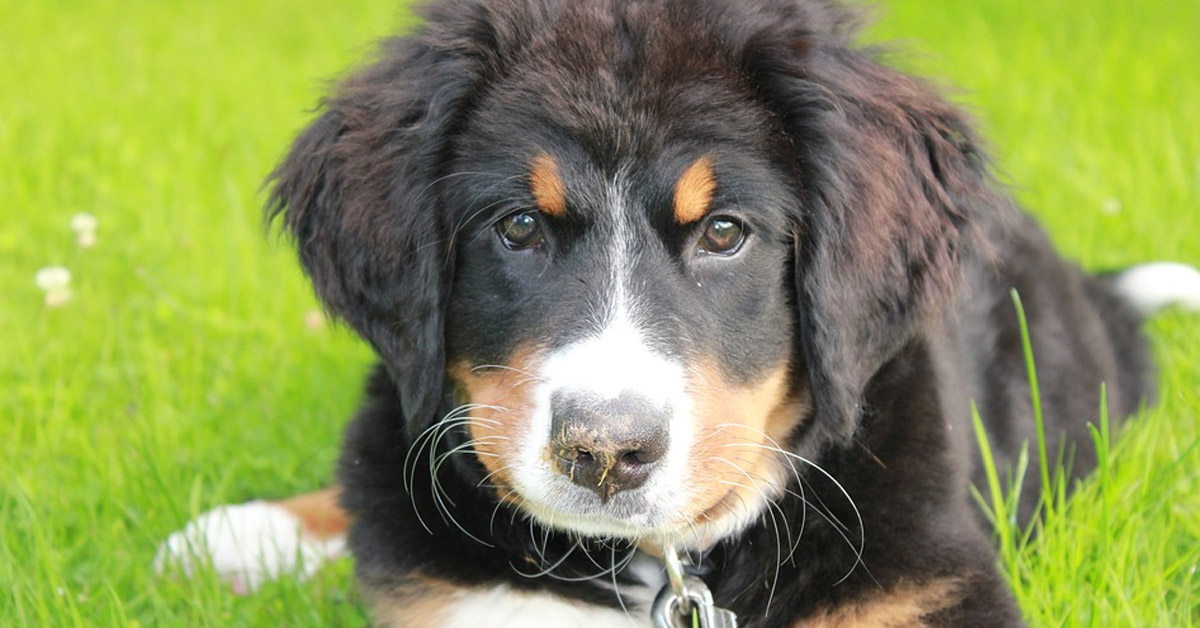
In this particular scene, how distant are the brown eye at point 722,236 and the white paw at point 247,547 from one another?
53.0 inches

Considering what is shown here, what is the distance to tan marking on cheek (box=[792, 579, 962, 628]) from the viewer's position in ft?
8.66

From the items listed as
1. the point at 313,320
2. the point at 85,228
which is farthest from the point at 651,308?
A: the point at 85,228

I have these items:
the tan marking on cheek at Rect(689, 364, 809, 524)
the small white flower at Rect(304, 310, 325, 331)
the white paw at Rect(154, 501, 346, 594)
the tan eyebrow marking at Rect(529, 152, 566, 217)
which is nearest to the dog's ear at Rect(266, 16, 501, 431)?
the tan eyebrow marking at Rect(529, 152, 566, 217)

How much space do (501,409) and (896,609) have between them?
0.85 m

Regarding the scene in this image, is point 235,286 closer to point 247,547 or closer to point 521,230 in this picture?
point 247,547

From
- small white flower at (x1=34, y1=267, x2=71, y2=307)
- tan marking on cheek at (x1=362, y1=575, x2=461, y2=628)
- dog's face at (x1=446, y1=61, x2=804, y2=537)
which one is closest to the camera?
dog's face at (x1=446, y1=61, x2=804, y2=537)

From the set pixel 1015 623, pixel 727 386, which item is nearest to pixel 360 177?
pixel 727 386

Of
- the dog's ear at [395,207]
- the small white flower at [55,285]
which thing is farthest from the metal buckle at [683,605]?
the small white flower at [55,285]

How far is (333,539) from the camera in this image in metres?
3.59

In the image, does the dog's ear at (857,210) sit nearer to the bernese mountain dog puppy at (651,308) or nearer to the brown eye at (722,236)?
the bernese mountain dog puppy at (651,308)

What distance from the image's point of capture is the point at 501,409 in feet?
8.20

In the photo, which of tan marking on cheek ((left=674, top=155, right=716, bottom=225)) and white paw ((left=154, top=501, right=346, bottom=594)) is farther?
white paw ((left=154, top=501, right=346, bottom=594))

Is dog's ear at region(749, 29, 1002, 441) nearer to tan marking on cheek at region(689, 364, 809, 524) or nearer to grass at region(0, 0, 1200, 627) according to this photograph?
tan marking on cheek at region(689, 364, 809, 524)

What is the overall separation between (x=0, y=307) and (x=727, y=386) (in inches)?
125
